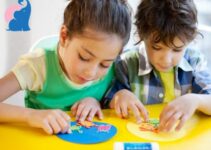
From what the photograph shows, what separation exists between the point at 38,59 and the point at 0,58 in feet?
1.48

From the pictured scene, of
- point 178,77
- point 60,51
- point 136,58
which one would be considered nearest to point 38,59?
point 60,51

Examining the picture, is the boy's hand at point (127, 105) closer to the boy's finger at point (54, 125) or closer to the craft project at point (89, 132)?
the craft project at point (89, 132)

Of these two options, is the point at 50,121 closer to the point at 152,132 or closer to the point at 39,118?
the point at 39,118

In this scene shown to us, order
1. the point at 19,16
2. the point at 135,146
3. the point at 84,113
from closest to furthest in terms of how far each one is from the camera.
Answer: the point at 135,146 → the point at 84,113 → the point at 19,16

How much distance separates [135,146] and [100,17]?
0.91ft

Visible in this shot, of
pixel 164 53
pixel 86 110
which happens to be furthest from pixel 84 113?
pixel 164 53

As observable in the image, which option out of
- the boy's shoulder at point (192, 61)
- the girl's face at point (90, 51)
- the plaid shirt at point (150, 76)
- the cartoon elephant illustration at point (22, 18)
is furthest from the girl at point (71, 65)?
the cartoon elephant illustration at point (22, 18)

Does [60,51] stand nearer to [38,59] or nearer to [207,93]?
[38,59]

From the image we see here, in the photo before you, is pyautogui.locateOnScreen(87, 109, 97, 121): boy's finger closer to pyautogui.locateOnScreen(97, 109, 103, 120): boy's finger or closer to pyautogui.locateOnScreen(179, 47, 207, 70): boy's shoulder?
pyautogui.locateOnScreen(97, 109, 103, 120): boy's finger

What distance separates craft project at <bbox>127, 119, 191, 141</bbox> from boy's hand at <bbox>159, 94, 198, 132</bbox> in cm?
1

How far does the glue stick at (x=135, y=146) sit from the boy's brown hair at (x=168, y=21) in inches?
10.3

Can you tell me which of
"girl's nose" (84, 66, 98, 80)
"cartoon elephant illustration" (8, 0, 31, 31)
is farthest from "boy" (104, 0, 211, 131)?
"cartoon elephant illustration" (8, 0, 31, 31)

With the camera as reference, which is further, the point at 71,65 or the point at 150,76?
the point at 150,76

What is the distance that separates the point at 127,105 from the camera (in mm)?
822
